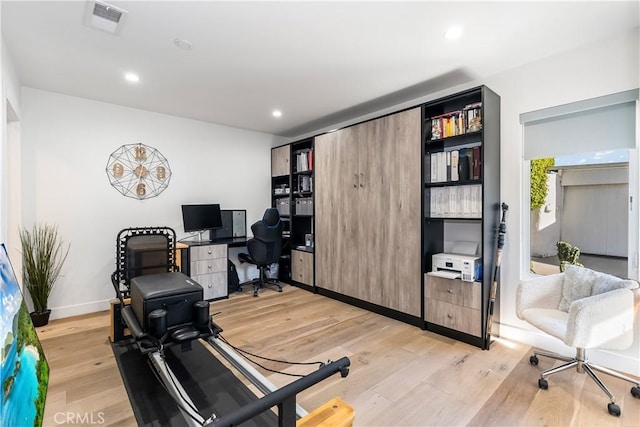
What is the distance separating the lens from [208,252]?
3957 millimetres

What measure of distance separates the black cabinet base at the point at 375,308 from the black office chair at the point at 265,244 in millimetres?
795

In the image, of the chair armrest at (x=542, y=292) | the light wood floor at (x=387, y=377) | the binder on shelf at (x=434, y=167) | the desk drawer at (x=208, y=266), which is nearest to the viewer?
the light wood floor at (x=387, y=377)

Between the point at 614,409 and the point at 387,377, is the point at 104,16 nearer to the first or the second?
the point at 387,377

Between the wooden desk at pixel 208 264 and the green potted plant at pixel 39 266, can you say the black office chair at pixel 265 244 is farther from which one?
the green potted plant at pixel 39 266

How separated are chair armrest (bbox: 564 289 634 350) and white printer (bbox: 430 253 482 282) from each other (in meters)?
0.82

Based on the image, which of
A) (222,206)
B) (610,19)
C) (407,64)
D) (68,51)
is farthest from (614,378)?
(68,51)

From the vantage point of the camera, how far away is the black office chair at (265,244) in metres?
4.21

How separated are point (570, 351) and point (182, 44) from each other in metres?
4.01

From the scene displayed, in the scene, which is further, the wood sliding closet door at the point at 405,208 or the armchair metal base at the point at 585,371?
the wood sliding closet door at the point at 405,208

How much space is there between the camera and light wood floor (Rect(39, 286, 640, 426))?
178cm

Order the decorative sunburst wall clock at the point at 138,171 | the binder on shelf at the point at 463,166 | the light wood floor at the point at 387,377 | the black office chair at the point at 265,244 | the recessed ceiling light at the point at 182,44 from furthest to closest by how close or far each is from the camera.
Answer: the black office chair at the point at 265,244 → the decorative sunburst wall clock at the point at 138,171 → the binder on shelf at the point at 463,166 → the recessed ceiling light at the point at 182,44 → the light wood floor at the point at 387,377

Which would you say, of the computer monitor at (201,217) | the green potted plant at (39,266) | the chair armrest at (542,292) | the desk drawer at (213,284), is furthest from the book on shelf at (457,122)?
the green potted plant at (39,266)

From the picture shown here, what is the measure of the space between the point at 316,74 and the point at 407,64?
0.85 m

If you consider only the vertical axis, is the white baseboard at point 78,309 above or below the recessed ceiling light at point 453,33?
below
